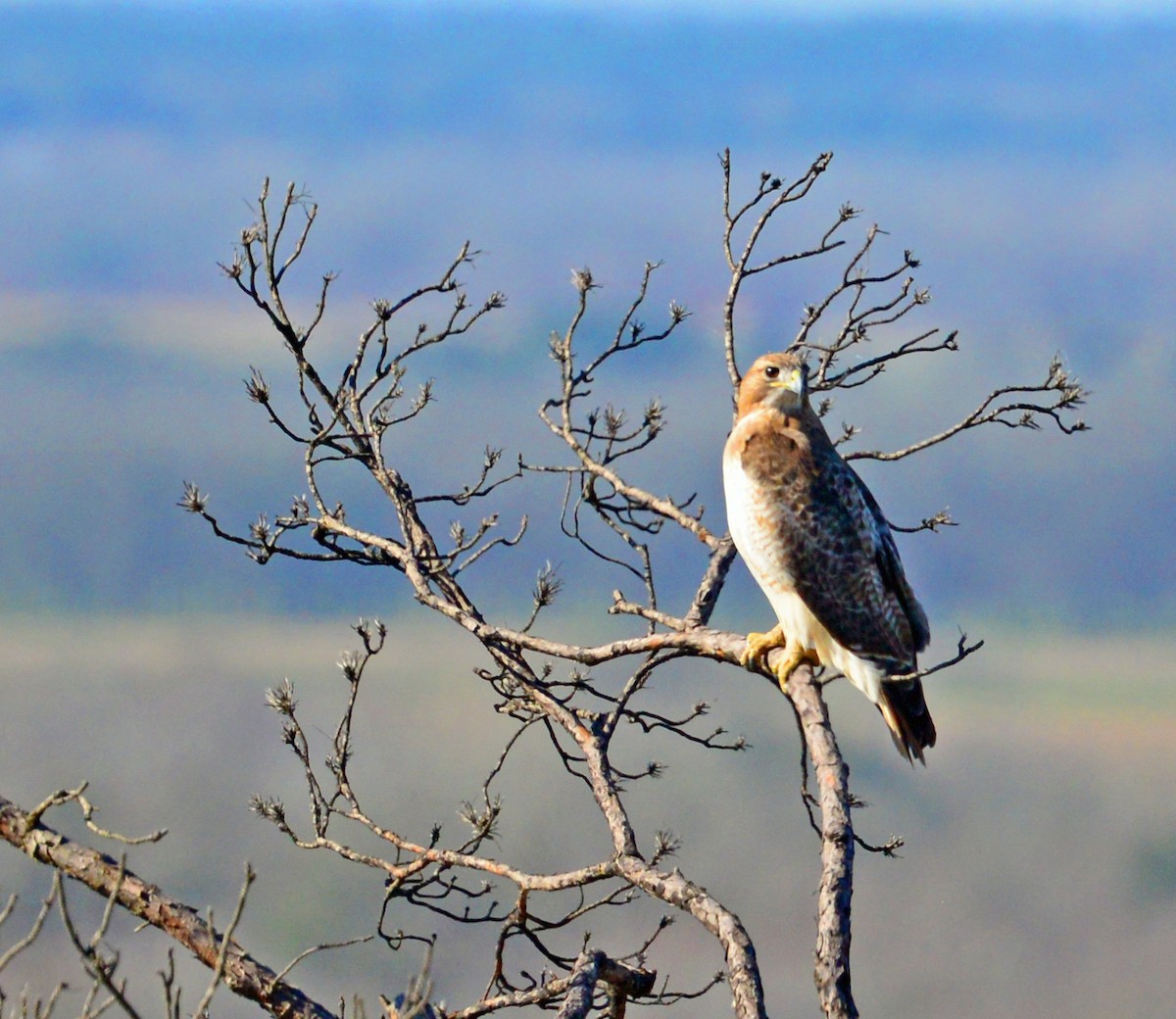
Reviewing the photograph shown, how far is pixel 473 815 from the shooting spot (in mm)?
6250

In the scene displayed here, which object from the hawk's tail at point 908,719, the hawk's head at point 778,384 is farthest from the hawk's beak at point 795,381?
the hawk's tail at point 908,719

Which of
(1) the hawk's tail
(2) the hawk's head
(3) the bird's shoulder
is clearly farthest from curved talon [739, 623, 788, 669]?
(2) the hawk's head

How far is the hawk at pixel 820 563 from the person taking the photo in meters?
5.93

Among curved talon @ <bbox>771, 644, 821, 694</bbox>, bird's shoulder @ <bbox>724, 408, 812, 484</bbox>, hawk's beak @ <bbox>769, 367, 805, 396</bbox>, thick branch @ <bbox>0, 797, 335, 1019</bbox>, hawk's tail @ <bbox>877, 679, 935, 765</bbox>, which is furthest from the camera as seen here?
hawk's beak @ <bbox>769, 367, 805, 396</bbox>

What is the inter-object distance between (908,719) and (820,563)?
0.86 metres

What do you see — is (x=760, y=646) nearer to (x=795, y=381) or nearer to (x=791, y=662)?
(x=791, y=662)

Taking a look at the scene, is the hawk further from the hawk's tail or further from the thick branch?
the thick branch

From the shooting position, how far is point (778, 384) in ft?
21.7

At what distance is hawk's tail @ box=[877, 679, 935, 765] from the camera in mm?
5906

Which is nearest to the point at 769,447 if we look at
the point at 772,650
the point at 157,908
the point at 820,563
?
the point at 820,563

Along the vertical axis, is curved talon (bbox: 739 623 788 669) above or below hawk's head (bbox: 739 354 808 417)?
below

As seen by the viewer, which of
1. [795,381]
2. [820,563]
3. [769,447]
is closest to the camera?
[820,563]

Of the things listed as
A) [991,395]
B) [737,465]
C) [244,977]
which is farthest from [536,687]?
[991,395]

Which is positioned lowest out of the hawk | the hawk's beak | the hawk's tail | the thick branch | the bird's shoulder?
the thick branch
